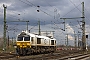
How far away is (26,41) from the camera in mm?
43500

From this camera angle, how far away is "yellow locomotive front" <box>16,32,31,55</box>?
42781 mm

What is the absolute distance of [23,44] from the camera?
1705 inches

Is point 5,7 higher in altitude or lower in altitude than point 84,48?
higher

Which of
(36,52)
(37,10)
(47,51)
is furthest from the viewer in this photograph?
(47,51)

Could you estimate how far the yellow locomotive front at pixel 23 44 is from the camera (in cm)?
4278

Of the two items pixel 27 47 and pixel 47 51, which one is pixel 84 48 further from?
pixel 27 47

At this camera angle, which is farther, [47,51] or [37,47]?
[47,51]

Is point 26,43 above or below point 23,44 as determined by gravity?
above

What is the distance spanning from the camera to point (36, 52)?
4744cm

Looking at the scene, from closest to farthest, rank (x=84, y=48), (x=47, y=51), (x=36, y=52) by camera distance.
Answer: (x=36, y=52) < (x=47, y=51) < (x=84, y=48)

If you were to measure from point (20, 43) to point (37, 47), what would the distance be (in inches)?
207

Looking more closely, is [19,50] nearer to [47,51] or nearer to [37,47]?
[37,47]

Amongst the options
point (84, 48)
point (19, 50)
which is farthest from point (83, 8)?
point (19, 50)

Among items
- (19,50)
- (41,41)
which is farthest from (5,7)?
(19,50)
